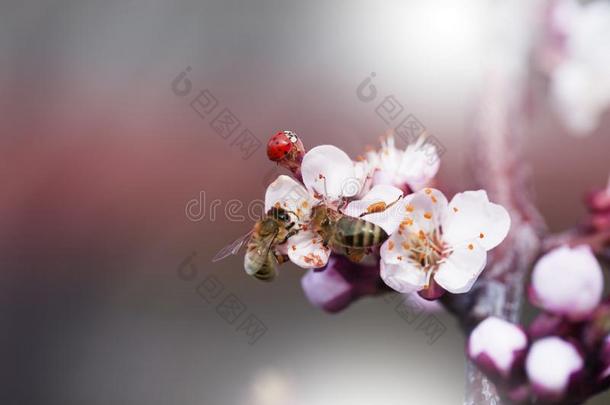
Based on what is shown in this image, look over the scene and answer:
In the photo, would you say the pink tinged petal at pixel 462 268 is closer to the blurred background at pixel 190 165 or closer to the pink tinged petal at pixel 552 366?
the pink tinged petal at pixel 552 366

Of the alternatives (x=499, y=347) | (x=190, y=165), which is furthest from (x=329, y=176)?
(x=190, y=165)

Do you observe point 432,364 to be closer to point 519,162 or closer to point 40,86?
point 519,162

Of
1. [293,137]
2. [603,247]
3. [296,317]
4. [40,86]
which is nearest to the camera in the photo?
[293,137]

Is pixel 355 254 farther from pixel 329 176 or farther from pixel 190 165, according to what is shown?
pixel 190 165

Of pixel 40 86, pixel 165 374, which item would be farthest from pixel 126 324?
pixel 40 86

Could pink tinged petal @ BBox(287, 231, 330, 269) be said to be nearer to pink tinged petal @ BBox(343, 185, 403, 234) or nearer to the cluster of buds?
pink tinged petal @ BBox(343, 185, 403, 234)
